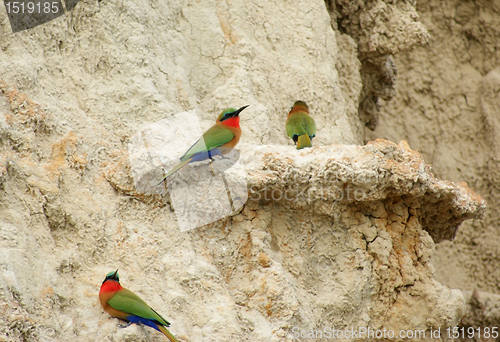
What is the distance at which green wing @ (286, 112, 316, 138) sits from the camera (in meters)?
3.70

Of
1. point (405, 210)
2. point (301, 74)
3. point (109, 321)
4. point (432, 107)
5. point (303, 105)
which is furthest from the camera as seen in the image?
point (432, 107)

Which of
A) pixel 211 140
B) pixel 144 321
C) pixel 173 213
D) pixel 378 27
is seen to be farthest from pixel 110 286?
pixel 378 27

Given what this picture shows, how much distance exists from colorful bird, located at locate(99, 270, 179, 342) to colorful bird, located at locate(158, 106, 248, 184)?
2.19 feet

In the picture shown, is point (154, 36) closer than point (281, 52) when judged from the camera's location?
Yes

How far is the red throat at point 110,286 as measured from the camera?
2467 millimetres

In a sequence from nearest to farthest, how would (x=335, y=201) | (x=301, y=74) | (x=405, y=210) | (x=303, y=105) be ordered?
(x=335, y=201) < (x=405, y=210) < (x=303, y=105) < (x=301, y=74)

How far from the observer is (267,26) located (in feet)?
14.6

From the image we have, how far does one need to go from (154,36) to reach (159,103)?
24.6 inches

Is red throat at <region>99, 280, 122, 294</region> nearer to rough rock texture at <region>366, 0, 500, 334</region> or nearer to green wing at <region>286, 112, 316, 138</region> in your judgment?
green wing at <region>286, 112, 316, 138</region>

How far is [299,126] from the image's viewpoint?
12.2 feet

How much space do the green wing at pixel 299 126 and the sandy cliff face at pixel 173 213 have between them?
19 centimetres

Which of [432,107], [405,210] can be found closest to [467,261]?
[432,107]

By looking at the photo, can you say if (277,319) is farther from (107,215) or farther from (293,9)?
(293,9)

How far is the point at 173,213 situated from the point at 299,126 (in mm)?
1183
